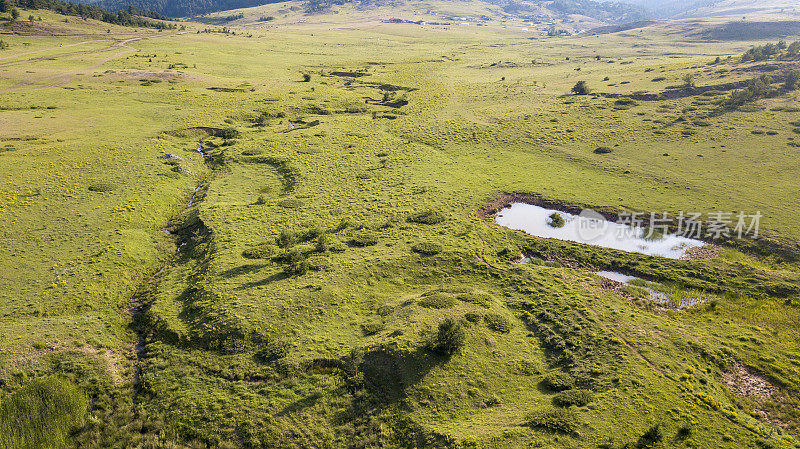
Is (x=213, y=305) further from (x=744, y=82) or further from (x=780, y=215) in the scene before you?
(x=744, y=82)

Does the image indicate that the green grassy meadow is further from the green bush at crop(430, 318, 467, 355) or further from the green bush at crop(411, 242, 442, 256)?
the green bush at crop(430, 318, 467, 355)

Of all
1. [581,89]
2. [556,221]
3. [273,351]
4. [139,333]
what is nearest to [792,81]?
[581,89]

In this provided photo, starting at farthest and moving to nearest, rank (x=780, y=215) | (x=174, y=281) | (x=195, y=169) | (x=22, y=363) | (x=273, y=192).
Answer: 1. (x=195, y=169)
2. (x=273, y=192)
3. (x=780, y=215)
4. (x=174, y=281)
5. (x=22, y=363)

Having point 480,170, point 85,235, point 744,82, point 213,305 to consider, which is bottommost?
point 213,305

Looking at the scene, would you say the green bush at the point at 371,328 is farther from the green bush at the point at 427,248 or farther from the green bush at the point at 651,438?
the green bush at the point at 651,438

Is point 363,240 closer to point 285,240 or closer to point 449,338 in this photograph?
point 285,240

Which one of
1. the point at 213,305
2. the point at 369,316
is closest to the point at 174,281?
the point at 213,305
